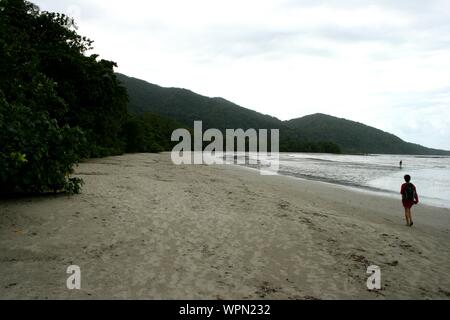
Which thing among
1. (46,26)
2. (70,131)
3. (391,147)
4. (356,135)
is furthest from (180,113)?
(70,131)

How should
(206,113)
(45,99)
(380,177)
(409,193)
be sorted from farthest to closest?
(206,113), (380,177), (45,99), (409,193)

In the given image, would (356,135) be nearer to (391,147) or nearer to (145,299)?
(391,147)

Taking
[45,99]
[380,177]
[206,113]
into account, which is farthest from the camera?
[206,113]

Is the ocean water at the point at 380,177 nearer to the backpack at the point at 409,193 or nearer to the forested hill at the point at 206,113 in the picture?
the backpack at the point at 409,193

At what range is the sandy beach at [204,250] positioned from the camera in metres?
5.18

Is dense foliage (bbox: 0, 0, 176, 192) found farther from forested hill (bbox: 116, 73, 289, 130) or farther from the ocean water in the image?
forested hill (bbox: 116, 73, 289, 130)

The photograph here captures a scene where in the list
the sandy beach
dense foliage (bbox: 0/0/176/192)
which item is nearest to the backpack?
the sandy beach

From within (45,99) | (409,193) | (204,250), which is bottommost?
(204,250)

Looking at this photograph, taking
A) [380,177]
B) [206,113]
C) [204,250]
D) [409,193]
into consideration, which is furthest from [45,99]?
[206,113]

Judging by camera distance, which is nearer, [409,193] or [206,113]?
[409,193]

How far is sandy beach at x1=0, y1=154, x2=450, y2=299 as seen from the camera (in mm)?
5176

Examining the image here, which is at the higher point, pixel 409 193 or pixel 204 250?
pixel 409 193

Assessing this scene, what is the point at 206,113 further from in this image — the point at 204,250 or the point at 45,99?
the point at 204,250

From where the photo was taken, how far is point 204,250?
688 centimetres
